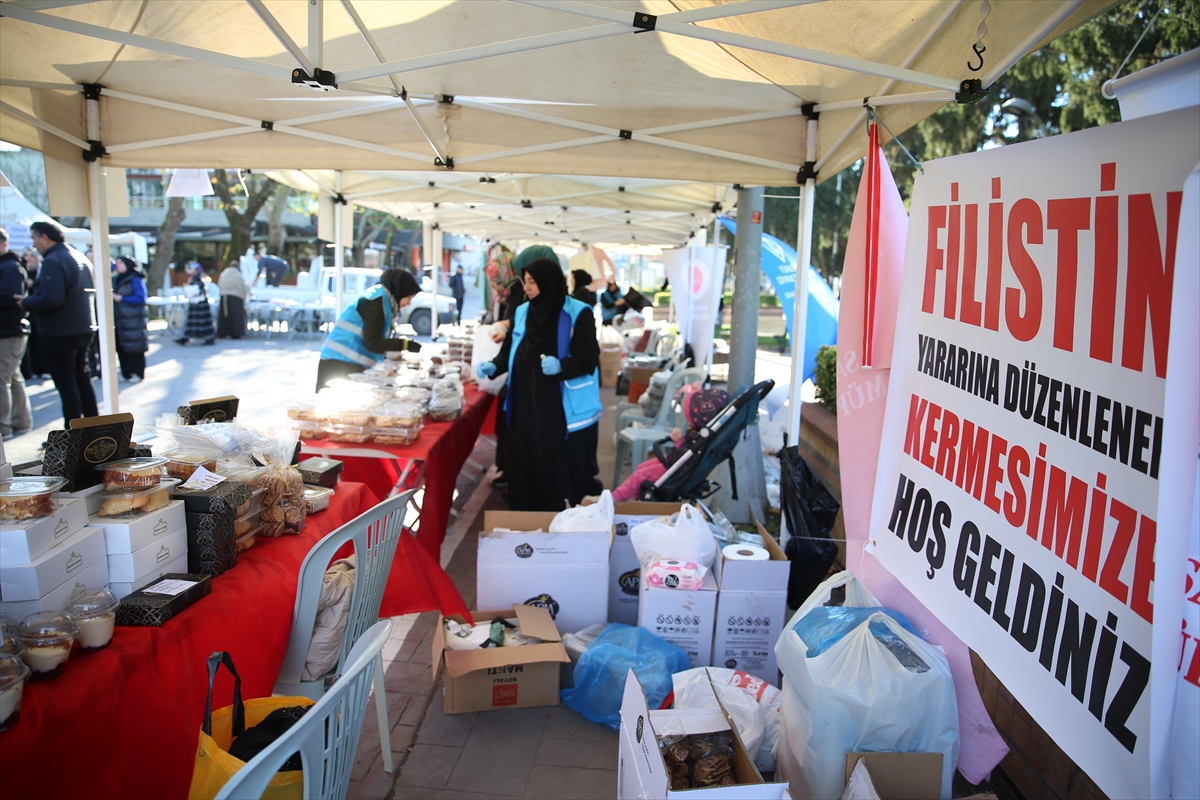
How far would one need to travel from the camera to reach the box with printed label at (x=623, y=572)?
3.71 metres

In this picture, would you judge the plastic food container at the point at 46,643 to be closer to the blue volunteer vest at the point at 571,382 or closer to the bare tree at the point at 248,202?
the blue volunteer vest at the point at 571,382

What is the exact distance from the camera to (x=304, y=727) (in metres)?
1.34

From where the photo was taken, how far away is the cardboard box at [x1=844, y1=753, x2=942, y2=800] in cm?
210

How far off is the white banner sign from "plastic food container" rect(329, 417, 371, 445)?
300 cm

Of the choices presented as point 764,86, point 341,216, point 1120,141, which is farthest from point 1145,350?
point 341,216

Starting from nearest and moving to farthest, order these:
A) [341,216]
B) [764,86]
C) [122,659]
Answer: [122,659] → [764,86] → [341,216]

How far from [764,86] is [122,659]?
3.61 metres

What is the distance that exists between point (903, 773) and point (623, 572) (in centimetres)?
178

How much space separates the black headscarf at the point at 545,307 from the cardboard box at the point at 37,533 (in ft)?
10.6

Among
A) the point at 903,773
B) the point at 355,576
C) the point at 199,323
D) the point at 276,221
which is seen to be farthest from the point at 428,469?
the point at 276,221

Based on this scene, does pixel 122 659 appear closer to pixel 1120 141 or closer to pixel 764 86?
pixel 1120 141

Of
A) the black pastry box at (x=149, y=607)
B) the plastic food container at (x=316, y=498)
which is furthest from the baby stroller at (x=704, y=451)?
the black pastry box at (x=149, y=607)

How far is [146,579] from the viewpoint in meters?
2.06

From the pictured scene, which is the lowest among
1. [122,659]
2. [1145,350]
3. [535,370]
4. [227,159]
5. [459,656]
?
[459,656]
